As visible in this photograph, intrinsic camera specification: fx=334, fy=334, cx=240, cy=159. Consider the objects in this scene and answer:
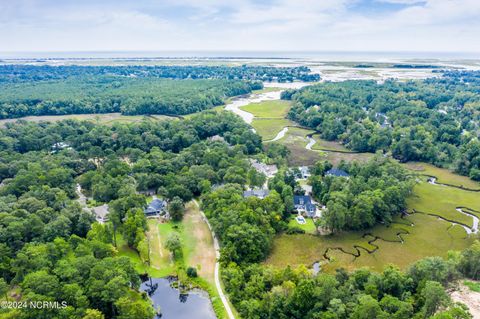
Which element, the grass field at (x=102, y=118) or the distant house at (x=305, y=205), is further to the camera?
the grass field at (x=102, y=118)

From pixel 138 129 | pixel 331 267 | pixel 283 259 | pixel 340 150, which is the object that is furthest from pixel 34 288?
pixel 340 150

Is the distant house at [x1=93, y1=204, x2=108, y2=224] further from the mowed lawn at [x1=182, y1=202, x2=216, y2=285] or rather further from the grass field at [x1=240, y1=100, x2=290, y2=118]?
the grass field at [x1=240, y1=100, x2=290, y2=118]

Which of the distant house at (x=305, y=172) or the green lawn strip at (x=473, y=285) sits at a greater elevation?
the distant house at (x=305, y=172)

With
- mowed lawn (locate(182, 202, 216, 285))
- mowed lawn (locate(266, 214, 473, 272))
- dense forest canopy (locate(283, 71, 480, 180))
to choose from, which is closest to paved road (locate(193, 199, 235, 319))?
mowed lawn (locate(182, 202, 216, 285))

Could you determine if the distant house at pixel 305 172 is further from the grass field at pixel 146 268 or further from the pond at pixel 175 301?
the pond at pixel 175 301

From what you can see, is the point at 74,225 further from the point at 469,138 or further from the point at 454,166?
the point at 469,138

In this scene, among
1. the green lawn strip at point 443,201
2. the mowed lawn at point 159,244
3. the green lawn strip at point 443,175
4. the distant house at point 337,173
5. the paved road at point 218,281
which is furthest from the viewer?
the green lawn strip at point 443,175

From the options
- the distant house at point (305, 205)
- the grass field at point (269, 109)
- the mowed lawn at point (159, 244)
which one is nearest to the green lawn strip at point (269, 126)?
the grass field at point (269, 109)

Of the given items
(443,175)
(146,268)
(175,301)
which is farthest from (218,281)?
(443,175)
